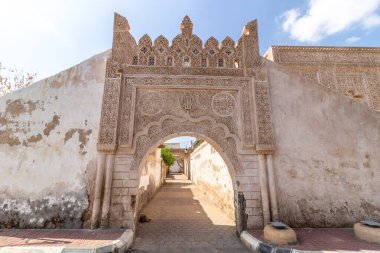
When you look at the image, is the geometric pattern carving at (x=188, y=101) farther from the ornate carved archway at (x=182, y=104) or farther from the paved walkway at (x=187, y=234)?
the paved walkway at (x=187, y=234)

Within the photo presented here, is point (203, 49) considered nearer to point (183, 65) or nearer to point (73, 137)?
point (183, 65)

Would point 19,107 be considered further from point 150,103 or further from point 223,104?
point 223,104

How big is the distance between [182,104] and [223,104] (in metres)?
1.12

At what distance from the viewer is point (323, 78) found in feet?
33.7

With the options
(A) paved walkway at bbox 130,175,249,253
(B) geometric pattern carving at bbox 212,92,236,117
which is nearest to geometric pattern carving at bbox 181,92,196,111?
(B) geometric pattern carving at bbox 212,92,236,117

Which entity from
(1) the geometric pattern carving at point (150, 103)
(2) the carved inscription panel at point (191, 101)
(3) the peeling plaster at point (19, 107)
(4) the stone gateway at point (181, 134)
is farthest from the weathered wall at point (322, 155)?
(3) the peeling plaster at point (19, 107)

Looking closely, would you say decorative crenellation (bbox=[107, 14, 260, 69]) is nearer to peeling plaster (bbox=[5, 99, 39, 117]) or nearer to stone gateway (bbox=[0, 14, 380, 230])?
stone gateway (bbox=[0, 14, 380, 230])

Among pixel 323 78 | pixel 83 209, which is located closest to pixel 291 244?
pixel 83 209

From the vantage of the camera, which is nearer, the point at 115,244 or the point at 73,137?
the point at 115,244

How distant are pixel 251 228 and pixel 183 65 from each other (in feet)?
15.0

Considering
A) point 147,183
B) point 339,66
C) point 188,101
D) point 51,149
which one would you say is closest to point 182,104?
point 188,101

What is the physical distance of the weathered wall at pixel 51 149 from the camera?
15.0 ft

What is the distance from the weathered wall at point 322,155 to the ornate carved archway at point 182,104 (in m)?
0.52

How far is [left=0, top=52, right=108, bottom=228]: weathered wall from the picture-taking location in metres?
4.58
